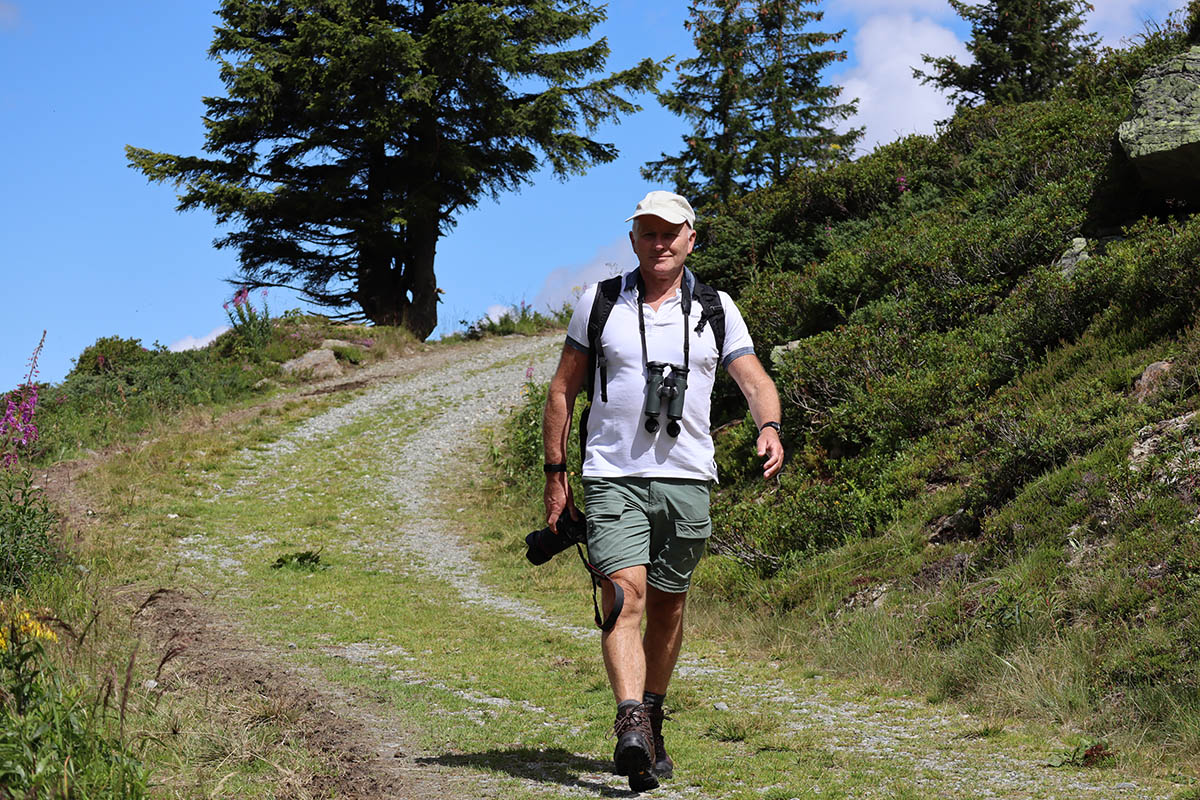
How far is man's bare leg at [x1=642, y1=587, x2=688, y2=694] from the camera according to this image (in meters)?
4.50

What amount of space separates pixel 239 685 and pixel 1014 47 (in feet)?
91.2

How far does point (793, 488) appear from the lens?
31.1ft

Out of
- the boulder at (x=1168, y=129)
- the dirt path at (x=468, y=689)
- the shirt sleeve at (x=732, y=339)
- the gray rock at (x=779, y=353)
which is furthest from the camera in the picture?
the gray rock at (x=779, y=353)

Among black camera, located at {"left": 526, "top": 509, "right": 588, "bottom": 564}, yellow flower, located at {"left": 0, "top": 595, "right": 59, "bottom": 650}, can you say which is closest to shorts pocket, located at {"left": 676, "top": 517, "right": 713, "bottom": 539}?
black camera, located at {"left": 526, "top": 509, "right": 588, "bottom": 564}

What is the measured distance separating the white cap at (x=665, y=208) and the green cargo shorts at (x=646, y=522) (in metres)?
1.09

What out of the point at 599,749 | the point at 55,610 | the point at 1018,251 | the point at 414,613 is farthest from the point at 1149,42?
the point at 55,610

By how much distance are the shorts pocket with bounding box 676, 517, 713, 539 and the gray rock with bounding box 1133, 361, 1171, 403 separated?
426 centimetres

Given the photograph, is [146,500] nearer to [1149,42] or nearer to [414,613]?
[414,613]

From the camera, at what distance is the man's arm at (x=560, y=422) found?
445 cm

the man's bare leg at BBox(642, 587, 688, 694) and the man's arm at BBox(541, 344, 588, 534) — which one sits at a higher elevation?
the man's arm at BBox(541, 344, 588, 534)

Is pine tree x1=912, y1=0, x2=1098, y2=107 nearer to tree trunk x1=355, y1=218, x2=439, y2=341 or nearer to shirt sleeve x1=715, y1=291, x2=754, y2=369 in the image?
tree trunk x1=355, y1=218, x2=439, y2=341

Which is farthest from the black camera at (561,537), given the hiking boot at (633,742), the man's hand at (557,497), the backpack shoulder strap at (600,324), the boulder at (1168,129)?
the boulder at (1168,129)

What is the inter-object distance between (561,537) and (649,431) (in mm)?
644

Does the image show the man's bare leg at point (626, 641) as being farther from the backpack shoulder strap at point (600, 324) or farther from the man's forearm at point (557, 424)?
the backpack shoulder strap at point (600, 324)
